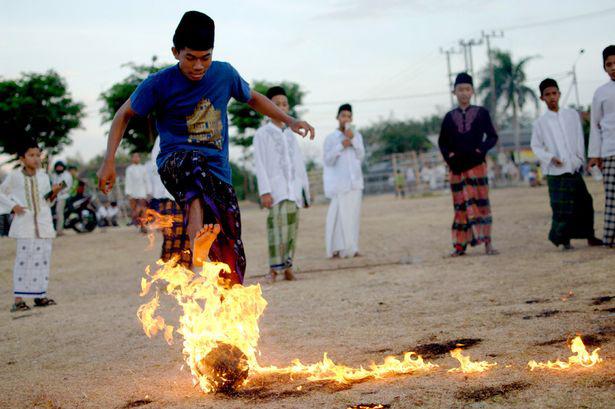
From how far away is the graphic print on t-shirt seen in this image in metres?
4.04

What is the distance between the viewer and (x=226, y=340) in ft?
11.9

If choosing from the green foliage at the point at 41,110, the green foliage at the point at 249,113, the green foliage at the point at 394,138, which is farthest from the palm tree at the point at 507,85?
the green foliage at the point at 41,110

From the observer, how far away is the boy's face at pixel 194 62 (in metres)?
3.88

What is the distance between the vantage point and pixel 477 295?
234 inches

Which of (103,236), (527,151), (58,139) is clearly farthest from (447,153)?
(527,151)

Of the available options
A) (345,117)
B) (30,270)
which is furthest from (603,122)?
(30,270)

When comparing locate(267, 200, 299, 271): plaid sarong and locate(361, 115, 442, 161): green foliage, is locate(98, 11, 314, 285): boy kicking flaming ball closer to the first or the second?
locate(267, 200, 299, 271): plaid sarong

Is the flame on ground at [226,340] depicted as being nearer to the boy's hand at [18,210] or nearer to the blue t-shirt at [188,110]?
the blue t-shirt at [188,110]

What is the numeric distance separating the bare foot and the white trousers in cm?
708

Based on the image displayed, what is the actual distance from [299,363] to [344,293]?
2.97 meters

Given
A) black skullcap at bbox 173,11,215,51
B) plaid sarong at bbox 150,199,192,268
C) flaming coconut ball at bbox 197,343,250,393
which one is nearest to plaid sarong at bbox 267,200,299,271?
plaid sarong at bbox 150,199,192,268

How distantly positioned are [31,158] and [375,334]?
16.1ft

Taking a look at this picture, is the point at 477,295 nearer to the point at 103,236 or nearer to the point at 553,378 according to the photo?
the point at 553,378

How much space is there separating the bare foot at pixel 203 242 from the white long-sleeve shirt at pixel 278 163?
423 centimetres
